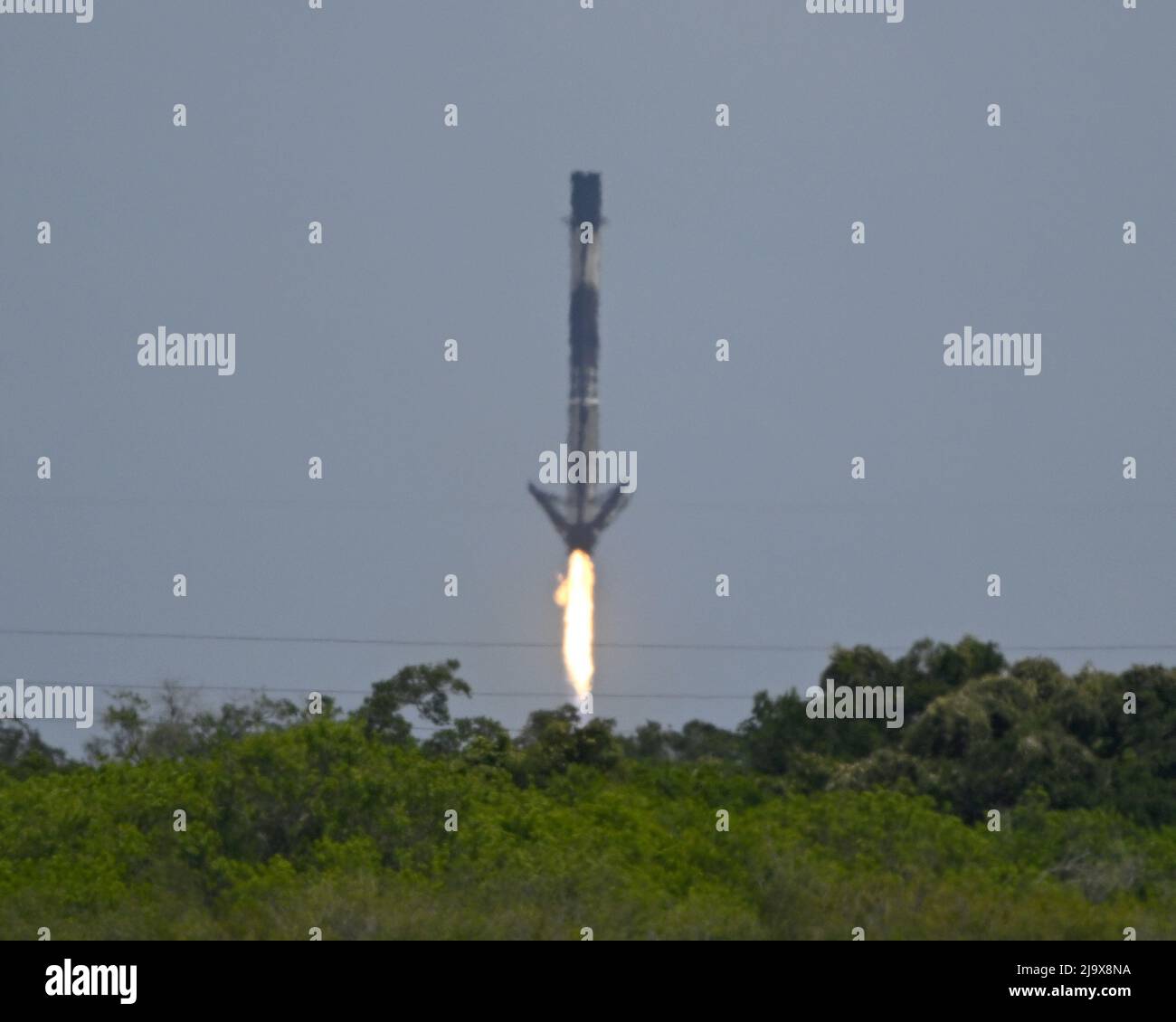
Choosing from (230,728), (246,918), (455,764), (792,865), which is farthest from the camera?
(230,728)

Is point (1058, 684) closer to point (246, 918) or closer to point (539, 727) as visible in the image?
point (539, 727)

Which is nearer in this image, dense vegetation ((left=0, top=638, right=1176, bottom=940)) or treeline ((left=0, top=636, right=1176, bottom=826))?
dense vegetation ((left=0, top=638, right=1176, bottom=940))

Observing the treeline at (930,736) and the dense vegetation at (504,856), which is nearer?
the dense vegetation at (504,856)

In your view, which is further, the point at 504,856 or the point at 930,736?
the point at 930,736

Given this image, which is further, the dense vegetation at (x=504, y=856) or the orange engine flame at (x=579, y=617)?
the orange engine flame at (x=579, y=617)

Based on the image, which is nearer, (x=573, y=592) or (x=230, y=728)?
(x=230, y=728)

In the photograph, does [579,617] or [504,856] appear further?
[579,617]
